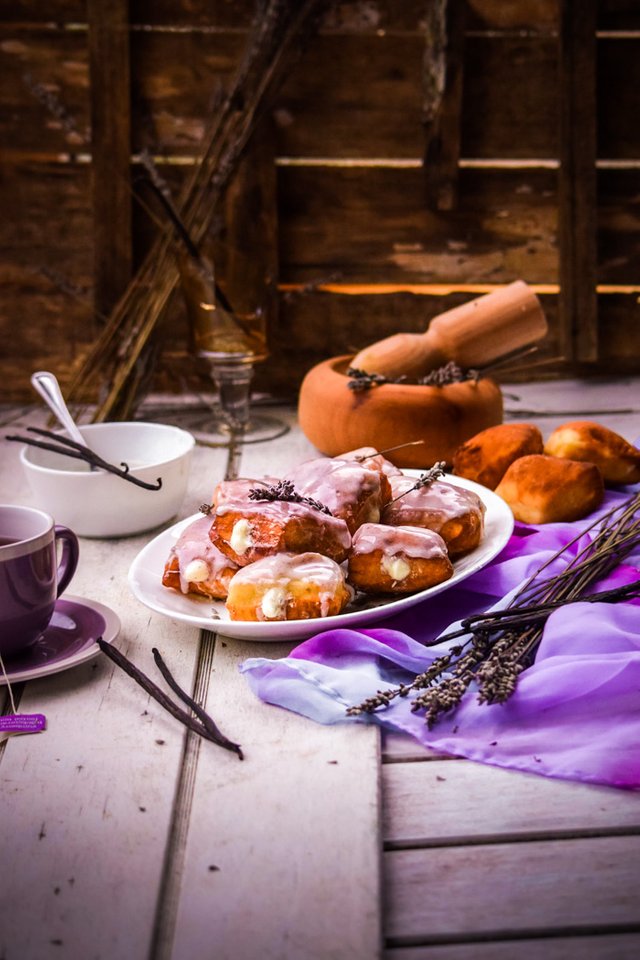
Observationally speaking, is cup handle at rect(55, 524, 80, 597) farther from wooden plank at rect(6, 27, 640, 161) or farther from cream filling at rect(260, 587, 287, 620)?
wooden plank at rect(6, 27, 640, 161)

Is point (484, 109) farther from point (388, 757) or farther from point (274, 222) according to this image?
point (388, 757)

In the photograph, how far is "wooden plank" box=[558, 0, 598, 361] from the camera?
2.27 m

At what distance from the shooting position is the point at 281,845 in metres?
0.81

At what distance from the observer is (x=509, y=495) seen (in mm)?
1475

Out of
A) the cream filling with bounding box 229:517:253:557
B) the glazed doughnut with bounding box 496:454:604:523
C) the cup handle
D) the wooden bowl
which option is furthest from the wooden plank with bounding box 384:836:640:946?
the wooden bowl

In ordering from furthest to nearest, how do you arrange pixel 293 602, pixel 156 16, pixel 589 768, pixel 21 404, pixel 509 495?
pixel 21 404, pixel 156 16, pixel 509 495, pixel 293 602, pixel 589 768

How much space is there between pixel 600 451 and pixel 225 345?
76 cm

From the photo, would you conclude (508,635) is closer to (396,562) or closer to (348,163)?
(396,562)

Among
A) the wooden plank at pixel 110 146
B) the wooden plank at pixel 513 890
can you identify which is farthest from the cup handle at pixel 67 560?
the wooden plank at pixel 110 146

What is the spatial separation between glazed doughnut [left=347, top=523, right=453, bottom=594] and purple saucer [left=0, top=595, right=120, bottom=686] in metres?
0.27

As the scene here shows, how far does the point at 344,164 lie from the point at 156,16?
505 millimetres

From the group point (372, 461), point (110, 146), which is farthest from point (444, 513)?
point (110, 146)

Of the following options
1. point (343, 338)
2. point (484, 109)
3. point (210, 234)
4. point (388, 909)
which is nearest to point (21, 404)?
point (210, 234)

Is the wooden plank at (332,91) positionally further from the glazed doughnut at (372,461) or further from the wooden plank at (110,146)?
the glazed doughnut at (372,461)
